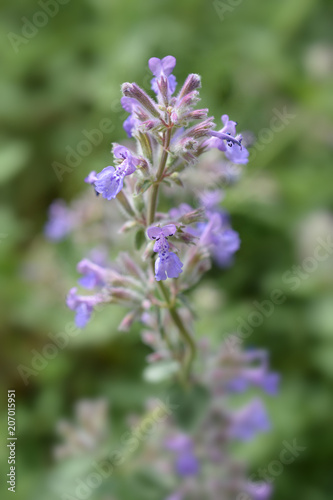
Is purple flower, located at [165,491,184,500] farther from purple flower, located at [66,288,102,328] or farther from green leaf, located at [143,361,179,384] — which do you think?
purple flower, located at [66,288,102,328]

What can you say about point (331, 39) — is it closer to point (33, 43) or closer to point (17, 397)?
point (33, 43)

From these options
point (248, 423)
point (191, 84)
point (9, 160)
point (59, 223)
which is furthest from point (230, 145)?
point (9, 160)

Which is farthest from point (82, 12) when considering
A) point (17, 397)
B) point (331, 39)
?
point (17, 397)

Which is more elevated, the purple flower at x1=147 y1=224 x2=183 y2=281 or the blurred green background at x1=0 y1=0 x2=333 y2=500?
the purple flower at x1=147 y1=224 x2=183 y2=281

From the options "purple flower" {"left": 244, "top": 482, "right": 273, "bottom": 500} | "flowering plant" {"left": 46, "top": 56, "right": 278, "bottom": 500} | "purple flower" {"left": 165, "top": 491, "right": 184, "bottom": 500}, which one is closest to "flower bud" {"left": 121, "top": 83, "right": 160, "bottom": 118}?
"flowering plant" {"left": 46, "top": 56, "right": 278, "bottom": 500}

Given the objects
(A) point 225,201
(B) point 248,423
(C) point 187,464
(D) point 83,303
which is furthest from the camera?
A: (A) point 225,201

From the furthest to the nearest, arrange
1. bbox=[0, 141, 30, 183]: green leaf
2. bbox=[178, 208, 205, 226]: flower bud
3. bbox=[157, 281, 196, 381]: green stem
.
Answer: bbox=[0, 141, 30, 183]: green leaf, bbox=[157, 281, 196, 381]: green stem, bbox=[178, 208, 205, 226]: flower bud

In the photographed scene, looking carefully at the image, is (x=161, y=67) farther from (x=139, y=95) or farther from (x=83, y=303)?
(x=83, y=303)
